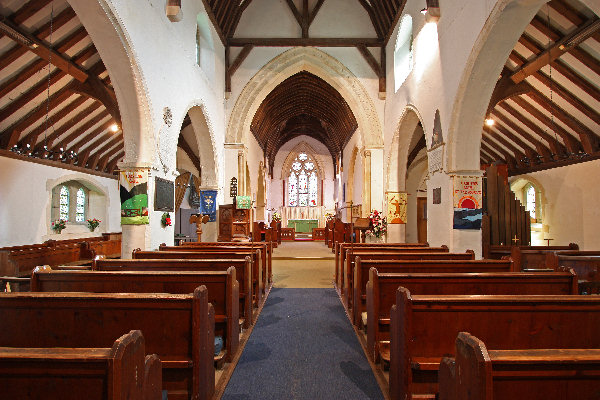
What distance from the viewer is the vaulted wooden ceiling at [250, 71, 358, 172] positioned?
1321 centimetres

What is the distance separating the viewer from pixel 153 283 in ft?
9.25

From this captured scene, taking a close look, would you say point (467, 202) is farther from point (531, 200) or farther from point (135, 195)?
point (531, 200)

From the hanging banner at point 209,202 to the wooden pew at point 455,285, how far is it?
722 centimetres

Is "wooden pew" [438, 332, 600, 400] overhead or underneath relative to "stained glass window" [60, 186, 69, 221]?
underneath

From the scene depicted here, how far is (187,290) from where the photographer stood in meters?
2.79

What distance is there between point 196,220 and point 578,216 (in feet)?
26.7

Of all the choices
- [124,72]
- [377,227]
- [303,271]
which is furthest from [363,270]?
[377,227]

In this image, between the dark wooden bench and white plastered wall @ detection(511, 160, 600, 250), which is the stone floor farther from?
white plastered wall @ detection(511, 160, 600, 250)

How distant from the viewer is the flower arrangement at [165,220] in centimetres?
603

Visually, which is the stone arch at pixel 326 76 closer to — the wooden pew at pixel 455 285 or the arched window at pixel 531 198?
the arched window at pixel 531 198

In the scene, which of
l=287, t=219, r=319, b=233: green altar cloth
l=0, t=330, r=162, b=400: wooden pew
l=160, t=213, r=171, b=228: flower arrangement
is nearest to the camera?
l=0, t=330, r=162, b=400: wooden pew

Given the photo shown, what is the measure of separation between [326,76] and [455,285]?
8527mm

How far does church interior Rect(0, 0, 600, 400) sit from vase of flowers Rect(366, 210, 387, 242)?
6 cm

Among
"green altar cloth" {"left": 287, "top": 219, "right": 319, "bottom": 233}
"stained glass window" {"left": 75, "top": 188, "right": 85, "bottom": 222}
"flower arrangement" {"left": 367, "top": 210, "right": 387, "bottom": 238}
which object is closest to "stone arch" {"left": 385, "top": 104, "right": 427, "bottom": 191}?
"flower arrangement" {"left": 367, "top": 210, "right": 387, "bottom": 238}
